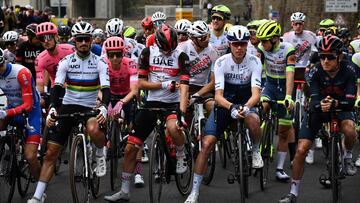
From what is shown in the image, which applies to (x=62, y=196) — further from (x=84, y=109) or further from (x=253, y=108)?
(x=253, y=108)

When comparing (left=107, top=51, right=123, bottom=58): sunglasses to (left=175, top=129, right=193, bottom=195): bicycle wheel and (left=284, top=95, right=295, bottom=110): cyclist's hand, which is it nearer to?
(left=175, top=129, right=193, bottom=195): bicycle wheel

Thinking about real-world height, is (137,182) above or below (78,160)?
below

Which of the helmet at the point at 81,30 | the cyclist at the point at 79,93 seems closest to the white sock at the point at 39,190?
the cyclist at the point at 79,93

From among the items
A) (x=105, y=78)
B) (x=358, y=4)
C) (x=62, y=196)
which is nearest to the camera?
(x=105, y=78)

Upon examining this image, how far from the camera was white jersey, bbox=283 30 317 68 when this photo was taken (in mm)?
12797

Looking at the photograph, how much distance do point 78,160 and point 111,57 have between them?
1.98 metres

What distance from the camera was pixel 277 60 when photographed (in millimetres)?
10273

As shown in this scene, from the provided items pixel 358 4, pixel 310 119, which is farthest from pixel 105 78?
pixel 358 4

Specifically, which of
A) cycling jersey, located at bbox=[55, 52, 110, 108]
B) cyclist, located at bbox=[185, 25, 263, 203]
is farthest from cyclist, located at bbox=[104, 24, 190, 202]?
cycling jersey, located at bbox=[55, 52, 110, 108]

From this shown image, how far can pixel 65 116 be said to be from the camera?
795 centimetres

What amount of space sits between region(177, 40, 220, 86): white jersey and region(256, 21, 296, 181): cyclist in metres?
0.74

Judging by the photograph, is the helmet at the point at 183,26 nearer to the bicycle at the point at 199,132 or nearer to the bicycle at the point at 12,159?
the bicycle at the point at 199,132

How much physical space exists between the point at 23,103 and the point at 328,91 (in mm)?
3607

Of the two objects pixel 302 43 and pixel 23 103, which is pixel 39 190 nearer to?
pixel 23 103
